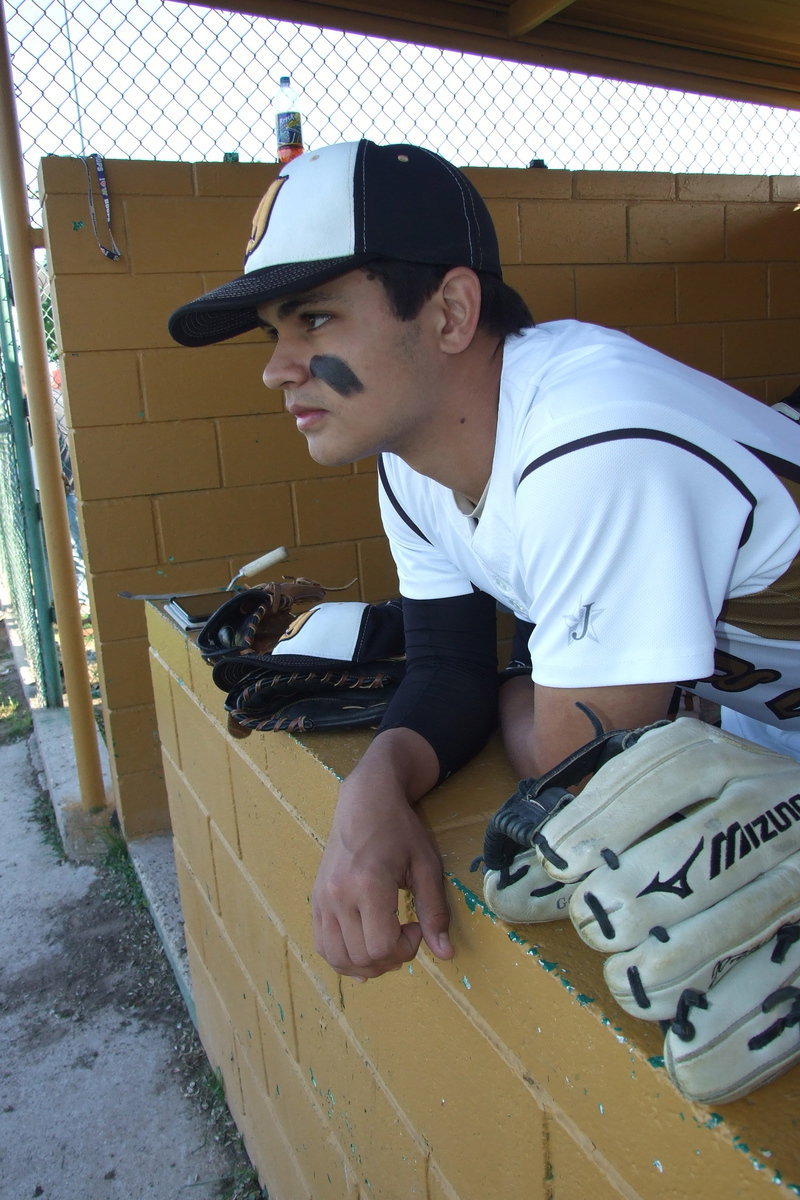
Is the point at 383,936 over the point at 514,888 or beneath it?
beneath

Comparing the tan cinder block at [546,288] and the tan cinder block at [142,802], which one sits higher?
the tan cinder block at [546,288]

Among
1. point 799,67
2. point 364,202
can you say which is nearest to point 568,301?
point 799,67

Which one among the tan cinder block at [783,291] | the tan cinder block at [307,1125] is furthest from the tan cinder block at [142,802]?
the tan cinder block at [783,291]

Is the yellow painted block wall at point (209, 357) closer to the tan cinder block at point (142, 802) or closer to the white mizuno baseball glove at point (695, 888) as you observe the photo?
the tan cinder block at point (142, 802)

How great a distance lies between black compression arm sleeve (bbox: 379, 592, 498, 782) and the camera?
1371 mm

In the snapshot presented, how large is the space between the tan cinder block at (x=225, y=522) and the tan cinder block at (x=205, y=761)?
1.21m

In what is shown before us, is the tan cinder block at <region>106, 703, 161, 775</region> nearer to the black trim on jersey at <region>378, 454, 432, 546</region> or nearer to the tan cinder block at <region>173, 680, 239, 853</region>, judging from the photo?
the tan cinder block at <region>173, 680, 239, 853</region>

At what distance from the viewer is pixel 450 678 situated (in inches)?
59.9

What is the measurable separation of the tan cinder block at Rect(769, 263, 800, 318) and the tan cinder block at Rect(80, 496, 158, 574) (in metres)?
3.11

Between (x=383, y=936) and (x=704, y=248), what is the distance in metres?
4.02

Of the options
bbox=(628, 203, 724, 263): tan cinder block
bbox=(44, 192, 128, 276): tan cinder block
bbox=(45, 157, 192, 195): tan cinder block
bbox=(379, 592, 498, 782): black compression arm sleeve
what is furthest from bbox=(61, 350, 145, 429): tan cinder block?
bbox=(628, 203, 724, 263): tan cinder block

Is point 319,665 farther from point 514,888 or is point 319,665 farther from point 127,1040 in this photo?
point 127,1040

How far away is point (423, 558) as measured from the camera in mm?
1727

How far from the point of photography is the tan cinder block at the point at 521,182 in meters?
3.75
